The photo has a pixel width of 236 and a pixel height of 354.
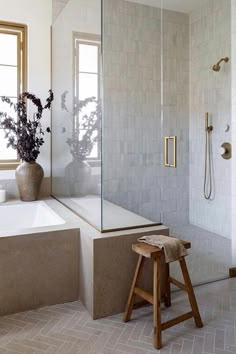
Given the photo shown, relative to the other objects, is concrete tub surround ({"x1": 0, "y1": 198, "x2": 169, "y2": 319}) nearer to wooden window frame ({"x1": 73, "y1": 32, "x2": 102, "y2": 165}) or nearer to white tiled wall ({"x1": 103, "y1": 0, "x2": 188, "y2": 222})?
white tiled wall ({"x1": 103, "y1": 0, "x2": 188, "y2": 222})

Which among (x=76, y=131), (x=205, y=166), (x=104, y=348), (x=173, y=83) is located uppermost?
(x=173, y=83)

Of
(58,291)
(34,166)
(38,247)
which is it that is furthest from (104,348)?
(34,166)

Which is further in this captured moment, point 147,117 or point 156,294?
point 147,117

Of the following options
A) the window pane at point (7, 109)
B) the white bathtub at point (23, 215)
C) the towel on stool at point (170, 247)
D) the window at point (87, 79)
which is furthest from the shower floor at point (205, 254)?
the window pane at point (7, 109)

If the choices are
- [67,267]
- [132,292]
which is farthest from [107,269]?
[67,267]

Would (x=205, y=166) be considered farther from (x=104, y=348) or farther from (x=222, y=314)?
(x=104, y=348)

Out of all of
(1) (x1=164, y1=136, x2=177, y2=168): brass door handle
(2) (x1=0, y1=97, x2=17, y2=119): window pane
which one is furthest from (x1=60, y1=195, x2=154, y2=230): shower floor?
(2) (x1=0, y1=97, x2=17, y2=119): window pane

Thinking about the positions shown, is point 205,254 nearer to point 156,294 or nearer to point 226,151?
point 226,151

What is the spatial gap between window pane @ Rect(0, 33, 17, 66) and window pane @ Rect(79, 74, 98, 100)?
1120 millimetres

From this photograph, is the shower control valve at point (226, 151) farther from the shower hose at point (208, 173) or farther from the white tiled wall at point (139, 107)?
the white tiled wall at point (139, 107)

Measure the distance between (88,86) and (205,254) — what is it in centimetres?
181

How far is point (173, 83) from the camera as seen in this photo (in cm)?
291

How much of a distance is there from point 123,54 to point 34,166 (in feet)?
4.66

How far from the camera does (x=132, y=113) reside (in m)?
2.77
